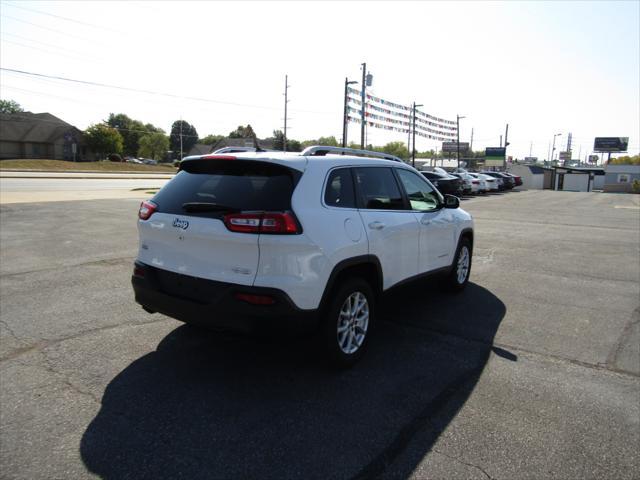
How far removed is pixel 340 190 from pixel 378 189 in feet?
2.18

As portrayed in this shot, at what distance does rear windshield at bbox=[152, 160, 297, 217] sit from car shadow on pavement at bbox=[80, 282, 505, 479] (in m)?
0.99

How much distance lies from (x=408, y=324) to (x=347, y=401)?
6.10ft

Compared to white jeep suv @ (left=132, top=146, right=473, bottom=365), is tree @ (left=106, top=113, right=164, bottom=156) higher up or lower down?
higher up

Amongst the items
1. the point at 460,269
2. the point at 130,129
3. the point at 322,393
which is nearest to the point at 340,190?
the point at 322,393

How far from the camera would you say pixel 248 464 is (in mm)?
2588

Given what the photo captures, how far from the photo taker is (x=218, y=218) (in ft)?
10.9

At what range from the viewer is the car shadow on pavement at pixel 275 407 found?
2615mm

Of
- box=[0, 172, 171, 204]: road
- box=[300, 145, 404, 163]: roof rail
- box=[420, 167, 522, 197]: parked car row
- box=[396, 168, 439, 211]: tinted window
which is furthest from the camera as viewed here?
box=[420, 167, 522, 197]: parked car row

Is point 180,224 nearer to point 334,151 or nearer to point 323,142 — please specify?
point 334,151

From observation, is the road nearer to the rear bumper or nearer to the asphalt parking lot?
the asphalt parking lot

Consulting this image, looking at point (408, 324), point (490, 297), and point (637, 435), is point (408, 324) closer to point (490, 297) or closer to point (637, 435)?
point (490, 297)

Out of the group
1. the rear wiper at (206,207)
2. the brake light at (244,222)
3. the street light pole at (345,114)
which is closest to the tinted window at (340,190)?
the brake light at (244,222)

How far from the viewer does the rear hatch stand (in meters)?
3.19

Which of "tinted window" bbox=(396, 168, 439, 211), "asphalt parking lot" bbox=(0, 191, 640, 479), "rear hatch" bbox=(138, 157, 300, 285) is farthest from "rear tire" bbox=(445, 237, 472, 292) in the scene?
"rear hatch" bbox=(138, 157, 300, 285)
